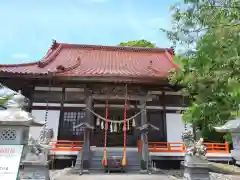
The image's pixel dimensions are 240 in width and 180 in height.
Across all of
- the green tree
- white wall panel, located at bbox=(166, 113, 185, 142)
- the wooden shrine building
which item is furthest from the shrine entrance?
the green tree

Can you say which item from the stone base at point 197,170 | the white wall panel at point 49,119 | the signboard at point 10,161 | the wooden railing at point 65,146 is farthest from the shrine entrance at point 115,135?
the signboard at point 10,161

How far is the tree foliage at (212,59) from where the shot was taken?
5355mm

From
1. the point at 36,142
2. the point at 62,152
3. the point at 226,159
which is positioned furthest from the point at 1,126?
the point at 226,159

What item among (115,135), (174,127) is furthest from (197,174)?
(115,135)

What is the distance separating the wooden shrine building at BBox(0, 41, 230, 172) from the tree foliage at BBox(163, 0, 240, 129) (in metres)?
1.80

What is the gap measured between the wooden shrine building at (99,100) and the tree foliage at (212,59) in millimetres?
1801

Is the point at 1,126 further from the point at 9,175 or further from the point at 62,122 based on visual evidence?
the point at 62,122

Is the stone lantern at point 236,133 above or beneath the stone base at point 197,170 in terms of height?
above

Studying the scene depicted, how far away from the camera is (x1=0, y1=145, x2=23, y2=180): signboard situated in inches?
150

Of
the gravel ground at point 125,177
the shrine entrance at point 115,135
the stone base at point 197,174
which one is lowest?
the gravel ground at point 125,177

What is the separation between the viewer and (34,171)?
6.62 m

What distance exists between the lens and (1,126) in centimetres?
432

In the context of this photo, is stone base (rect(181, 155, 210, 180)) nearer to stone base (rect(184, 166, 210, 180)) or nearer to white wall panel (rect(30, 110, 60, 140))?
stone base (rect(184, 166, 210, 180))

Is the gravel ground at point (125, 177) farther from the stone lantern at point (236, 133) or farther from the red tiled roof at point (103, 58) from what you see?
the red tiled roof at point (103, 58)
